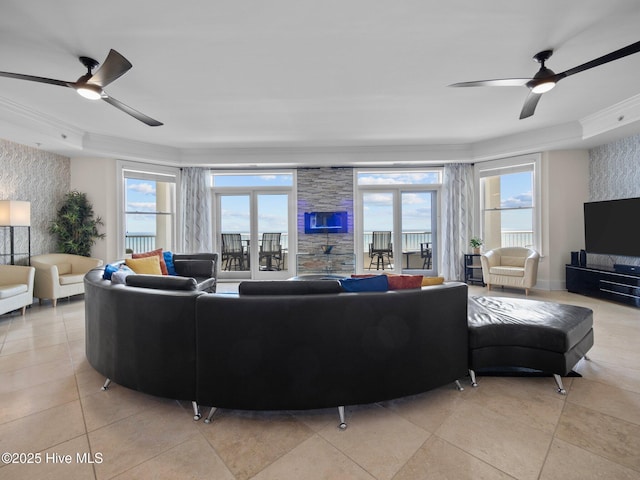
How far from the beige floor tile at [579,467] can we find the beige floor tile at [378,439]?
0.54 metres

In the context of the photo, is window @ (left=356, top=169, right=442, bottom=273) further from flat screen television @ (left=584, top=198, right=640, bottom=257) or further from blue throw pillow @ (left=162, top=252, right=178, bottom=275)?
blue throw pillow @ (left=162, top=252, right=178, bottom=275)

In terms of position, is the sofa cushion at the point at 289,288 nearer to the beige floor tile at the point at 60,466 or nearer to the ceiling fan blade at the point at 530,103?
the beige floor tile at the point at 60,466

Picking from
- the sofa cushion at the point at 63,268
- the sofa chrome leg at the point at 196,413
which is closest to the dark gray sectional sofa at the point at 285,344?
the sofa chrome leg at the point at 196,413

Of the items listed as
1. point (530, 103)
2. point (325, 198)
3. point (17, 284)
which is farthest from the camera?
point (325, 198)

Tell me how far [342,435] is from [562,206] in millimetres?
5681

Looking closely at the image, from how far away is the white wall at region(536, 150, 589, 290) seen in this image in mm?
5051

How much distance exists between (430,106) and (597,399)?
11.3 feet

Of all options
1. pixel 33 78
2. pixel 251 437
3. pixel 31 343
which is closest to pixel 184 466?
pixel 251 437

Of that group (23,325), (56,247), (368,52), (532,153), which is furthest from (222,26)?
(532,153)

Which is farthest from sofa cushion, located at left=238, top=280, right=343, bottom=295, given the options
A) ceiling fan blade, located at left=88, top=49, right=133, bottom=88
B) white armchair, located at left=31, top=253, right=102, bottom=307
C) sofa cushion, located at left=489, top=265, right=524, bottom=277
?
sofa cushion, located at left=489, top=265, right=524, bottom=277

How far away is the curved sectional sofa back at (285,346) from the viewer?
159 cm

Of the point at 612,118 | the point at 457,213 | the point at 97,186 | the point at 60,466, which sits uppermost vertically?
the point at 612,118

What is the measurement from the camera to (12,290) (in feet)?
11.6

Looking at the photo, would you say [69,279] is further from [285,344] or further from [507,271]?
[507,271]
